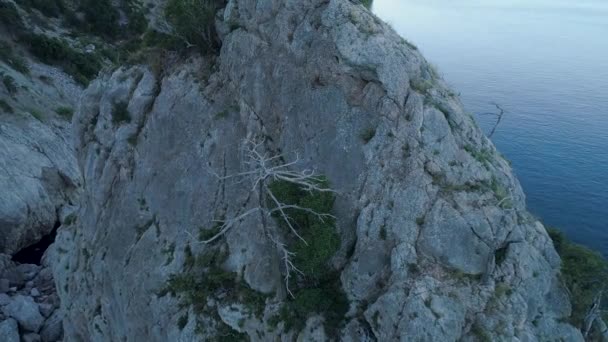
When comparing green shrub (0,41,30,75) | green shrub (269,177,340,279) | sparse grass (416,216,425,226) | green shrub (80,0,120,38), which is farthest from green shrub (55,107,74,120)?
sparse grass (416,216,425,226)

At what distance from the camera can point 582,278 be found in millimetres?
21156

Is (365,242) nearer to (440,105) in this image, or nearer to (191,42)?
(440,105)

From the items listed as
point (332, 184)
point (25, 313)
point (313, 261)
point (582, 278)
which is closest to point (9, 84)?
point (25, 313)

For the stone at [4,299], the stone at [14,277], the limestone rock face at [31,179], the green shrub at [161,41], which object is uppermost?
the green shrub at [161,41]

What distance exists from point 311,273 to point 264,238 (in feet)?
10.8

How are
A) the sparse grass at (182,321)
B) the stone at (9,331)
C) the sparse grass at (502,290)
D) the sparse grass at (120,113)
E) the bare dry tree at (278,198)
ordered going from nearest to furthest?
1. the bare dry tree at (278,198)
2. the sparse grass at (502,290)
3. the sparse grass at (182,321)
4. the sparse grass at (120,113)
5. the stone at (9,331)

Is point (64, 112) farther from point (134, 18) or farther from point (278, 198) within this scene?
point (278, 198)

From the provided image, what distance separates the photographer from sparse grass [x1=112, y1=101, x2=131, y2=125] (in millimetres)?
28109

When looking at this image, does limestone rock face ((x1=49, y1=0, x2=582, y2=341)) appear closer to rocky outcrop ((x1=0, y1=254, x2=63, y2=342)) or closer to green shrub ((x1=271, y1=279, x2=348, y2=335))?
green shrub ((x1=271, y1=279, x2=348, y2=335))

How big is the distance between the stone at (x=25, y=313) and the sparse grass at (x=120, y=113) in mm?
17730

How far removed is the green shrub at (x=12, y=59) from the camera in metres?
53.9

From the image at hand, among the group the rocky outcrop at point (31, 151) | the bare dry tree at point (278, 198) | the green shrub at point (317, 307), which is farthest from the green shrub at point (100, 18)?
the green shrub at point (317, 307)

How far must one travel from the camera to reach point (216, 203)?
2456cm

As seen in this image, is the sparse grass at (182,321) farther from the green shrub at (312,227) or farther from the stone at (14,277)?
the stone at (14,277)
